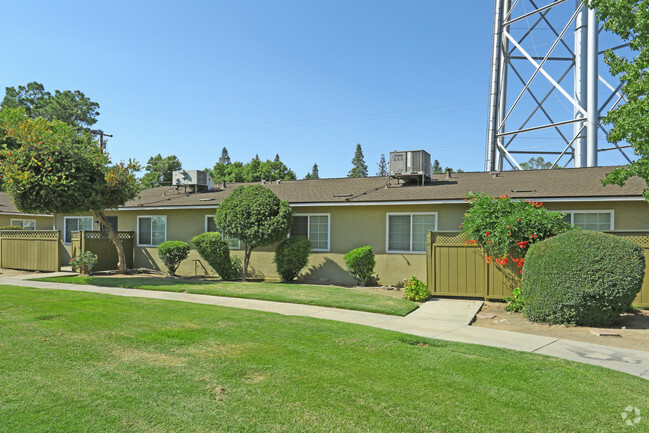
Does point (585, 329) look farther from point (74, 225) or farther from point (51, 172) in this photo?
point (74, 225)

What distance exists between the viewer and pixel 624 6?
877cm

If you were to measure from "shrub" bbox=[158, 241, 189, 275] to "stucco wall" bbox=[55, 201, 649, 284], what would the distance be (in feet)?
2.56

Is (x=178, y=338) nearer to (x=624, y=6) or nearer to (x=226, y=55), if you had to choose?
(x=624, y=6)

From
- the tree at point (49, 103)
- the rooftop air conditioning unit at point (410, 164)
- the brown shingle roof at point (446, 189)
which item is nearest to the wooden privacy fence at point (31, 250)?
the brown shingle roof at point (446, 189)

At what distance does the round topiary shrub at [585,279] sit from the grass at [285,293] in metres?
2.72

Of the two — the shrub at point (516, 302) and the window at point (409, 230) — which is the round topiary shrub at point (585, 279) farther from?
the window at point (409, 230)

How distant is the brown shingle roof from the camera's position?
12.2 metres

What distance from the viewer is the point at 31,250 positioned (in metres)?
17.1

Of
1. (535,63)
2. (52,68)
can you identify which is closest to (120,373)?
(52,68)

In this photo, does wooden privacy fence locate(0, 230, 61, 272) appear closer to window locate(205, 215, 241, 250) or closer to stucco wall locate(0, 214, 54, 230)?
window locate(205, 215, 241, 250)

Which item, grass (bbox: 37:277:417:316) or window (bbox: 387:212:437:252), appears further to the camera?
window (bbox: 387:212:437:252)

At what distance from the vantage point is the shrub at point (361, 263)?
1333cm

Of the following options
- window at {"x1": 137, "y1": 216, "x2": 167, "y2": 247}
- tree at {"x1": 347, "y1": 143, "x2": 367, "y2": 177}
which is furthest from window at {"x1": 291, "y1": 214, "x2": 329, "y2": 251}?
tree at {"x1": 347, "y1": 143, "x2": 367, "y2": 177}

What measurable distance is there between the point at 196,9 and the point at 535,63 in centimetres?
1462
